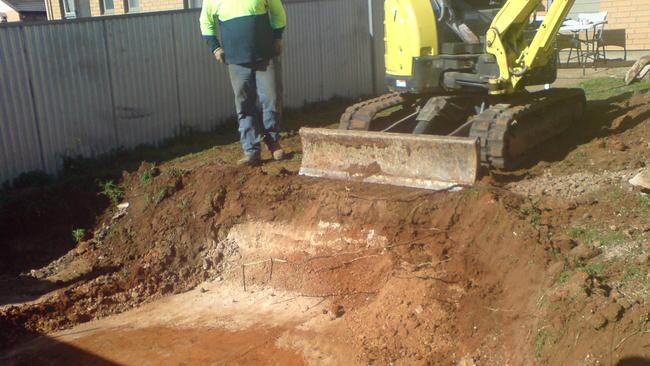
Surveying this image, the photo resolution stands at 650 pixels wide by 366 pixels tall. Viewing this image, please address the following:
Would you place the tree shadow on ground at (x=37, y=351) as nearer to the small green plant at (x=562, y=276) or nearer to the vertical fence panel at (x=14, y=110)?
the small green plant at (x=562, y=276)

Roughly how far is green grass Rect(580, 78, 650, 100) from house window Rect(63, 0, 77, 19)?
45.7ft

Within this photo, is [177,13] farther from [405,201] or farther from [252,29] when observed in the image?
[405,201]

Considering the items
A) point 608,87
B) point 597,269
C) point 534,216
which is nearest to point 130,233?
point 534,216

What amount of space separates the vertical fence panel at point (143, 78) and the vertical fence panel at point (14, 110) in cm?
140

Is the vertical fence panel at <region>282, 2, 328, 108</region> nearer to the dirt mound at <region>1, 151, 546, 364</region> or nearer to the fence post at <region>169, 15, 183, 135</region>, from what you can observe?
the fence post at <region>169, 15, 183, 135</region>

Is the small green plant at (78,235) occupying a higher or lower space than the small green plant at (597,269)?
lower

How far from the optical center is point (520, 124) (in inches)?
319

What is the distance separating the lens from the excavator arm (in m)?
8.01

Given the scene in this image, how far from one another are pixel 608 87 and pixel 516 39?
16.0ft

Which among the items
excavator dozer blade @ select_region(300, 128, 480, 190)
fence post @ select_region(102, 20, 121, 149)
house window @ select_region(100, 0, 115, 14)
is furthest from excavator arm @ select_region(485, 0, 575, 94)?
house window @ select_region(100, 0, 115, 14)

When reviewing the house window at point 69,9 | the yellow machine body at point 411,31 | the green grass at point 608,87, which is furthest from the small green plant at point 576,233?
the house window at point 69,9

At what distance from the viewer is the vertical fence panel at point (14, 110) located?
30.3ft

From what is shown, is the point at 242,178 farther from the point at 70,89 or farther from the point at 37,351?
the point at 70,89

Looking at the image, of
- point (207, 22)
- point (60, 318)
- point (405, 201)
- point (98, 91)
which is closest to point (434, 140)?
point (405, 201)
